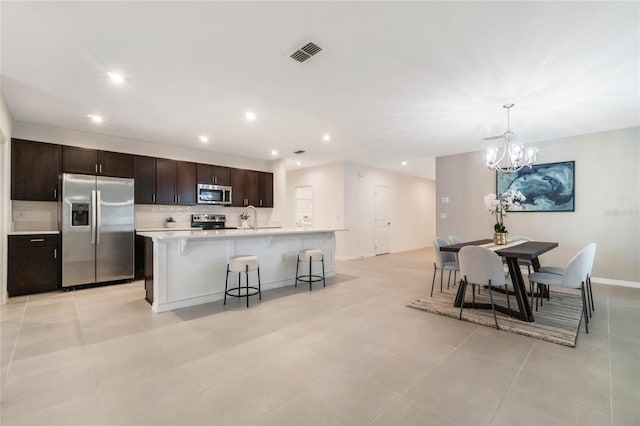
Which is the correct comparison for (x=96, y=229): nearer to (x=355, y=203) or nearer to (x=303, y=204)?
(x=355, y=203)

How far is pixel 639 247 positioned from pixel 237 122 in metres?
6.65

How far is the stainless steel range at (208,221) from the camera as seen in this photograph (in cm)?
605

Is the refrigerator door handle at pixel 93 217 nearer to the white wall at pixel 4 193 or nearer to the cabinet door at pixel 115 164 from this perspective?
the cabinet door at pixel 115 164

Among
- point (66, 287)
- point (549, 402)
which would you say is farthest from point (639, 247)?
point (66, 287)

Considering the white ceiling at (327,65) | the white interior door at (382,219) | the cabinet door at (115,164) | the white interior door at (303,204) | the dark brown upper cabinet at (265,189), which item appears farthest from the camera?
the white interior door at (303,204)

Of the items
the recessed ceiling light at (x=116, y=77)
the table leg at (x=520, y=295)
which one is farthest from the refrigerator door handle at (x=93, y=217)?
the table leg at (x=520, y=295)

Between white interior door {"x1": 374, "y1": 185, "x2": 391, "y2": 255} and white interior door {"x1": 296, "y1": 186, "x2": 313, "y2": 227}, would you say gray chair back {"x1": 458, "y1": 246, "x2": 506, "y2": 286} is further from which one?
white interior door {"x1": 296, "y1": 186, "x2": 313, "y2": 227}

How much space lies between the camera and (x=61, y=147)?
15.0ft

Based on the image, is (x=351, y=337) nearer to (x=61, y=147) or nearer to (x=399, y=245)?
(x=61, y=147)

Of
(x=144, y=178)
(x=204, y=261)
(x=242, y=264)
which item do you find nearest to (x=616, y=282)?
(x=242, y=264)

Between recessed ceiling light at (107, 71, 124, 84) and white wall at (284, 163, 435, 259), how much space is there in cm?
485

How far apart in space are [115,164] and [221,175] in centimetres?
196

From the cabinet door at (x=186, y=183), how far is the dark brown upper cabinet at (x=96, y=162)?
2.75 ft

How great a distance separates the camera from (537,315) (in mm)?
3189
